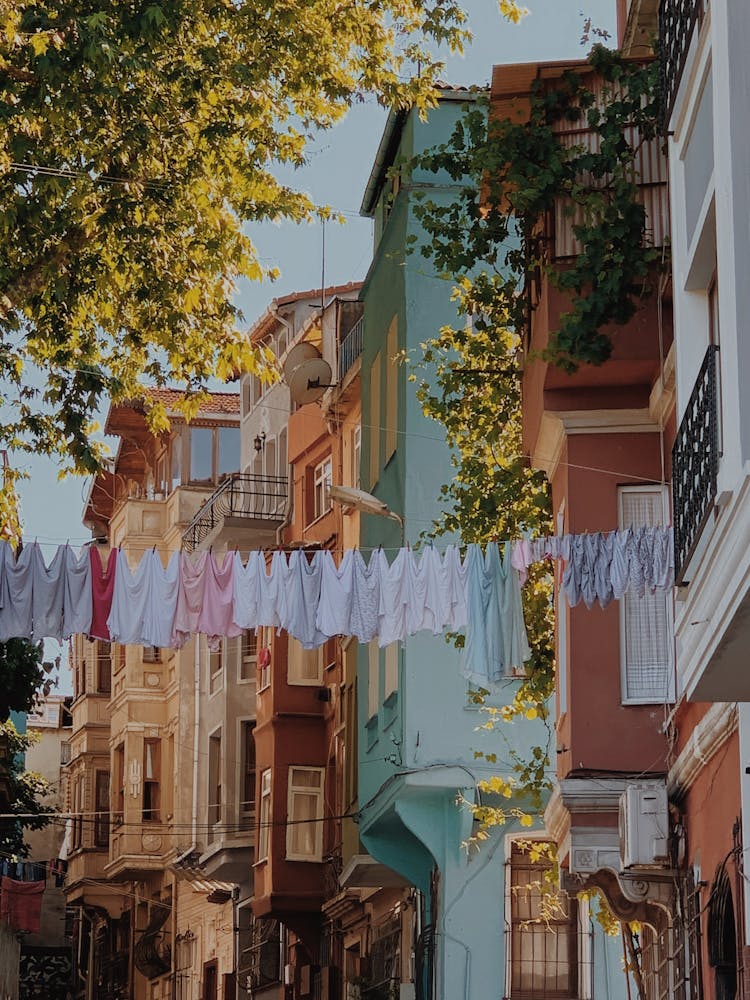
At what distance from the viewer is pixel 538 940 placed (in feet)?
86.8

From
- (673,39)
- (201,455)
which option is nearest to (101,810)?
(201,455)

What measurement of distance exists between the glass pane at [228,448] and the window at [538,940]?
30.0m

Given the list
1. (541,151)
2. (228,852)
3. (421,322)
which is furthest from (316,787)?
(541,151)

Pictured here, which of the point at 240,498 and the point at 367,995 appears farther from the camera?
the point at 240,498

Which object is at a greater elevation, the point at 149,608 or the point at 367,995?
the point at 149,608

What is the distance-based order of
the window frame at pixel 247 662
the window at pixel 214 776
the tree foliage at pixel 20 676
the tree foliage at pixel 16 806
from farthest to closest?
1. the window at pixel 214 776
2. the window frame at pixel 247 662
3. the tree foliage at pixel 16 806
4. the tree foliage at pixel 20 676

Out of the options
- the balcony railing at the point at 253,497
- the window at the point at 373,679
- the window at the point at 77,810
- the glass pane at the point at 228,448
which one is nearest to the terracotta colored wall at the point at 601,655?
the window at the point at 373,679

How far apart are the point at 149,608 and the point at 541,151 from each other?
5580mm

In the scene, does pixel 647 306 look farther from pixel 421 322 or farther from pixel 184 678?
pixel 184 678

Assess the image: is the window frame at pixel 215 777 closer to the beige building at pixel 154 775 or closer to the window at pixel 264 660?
the beige building at pixel 154 775

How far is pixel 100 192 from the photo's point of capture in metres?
21.2

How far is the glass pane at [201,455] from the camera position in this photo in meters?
56.0

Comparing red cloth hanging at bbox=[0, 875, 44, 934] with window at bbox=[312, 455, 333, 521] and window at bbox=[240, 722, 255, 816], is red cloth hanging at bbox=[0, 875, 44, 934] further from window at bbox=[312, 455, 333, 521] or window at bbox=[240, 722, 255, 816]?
window at bbox=[312, 455, 333, 521]

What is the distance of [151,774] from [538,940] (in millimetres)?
29882
